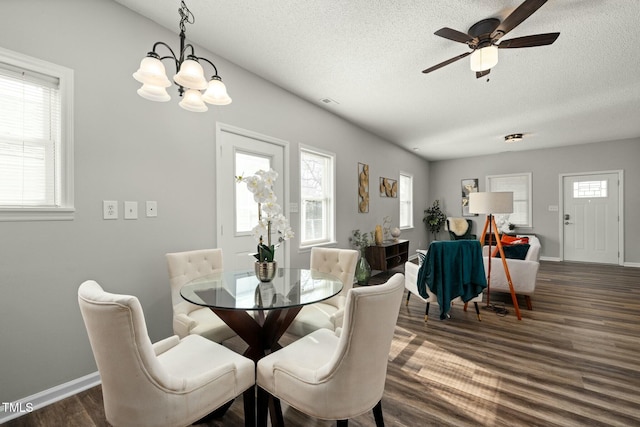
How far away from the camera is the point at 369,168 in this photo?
532 centimetres

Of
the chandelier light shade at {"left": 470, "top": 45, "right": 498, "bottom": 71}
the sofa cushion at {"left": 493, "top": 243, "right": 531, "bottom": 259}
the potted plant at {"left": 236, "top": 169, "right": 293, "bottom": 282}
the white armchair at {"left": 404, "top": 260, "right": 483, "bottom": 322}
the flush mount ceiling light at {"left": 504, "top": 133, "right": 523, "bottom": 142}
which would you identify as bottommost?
the white armchair at {"left": 404, "top": 260, "right": 483, "bottom": 322}

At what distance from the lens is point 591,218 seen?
6340 millimetres

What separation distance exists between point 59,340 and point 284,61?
2.93 meters

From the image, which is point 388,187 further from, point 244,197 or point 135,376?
point 135,376

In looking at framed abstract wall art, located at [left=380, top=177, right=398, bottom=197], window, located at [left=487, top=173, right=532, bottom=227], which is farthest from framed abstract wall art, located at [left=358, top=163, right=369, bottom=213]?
window, located at [left=487, top=173, right=532, bottom=227]

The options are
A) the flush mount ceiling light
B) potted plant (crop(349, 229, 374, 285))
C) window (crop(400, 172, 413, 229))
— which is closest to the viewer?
potted plant (crop(349, 229, 374, 285))

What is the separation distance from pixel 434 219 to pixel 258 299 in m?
7.13

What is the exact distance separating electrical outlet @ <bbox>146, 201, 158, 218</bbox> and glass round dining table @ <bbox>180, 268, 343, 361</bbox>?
75 centimetres

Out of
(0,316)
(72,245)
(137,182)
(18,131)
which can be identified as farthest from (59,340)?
(18,131)

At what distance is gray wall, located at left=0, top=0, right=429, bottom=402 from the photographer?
5.67 feet

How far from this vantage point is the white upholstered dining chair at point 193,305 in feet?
6.13

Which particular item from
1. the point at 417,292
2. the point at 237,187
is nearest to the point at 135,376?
the point at 237,187

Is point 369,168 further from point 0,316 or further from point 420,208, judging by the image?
point 0,316

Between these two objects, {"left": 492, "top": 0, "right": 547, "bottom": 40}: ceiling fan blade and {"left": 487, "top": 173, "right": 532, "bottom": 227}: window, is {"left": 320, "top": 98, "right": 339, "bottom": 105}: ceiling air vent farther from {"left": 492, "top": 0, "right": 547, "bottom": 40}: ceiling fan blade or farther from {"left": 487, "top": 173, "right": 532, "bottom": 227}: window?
{"left": 487, "top": 173, "right": 532, "bottom": 227}: window
